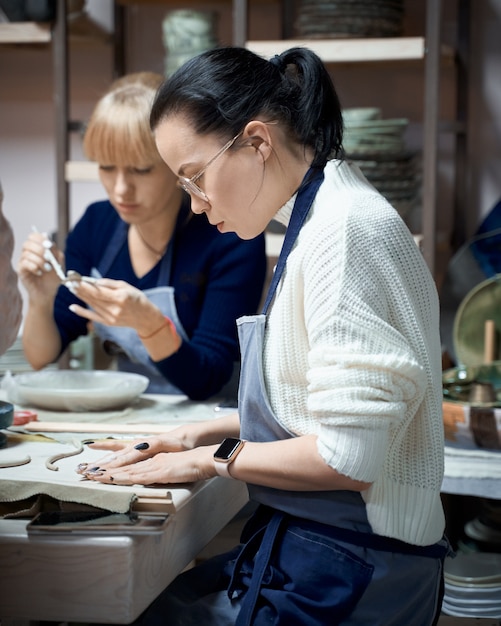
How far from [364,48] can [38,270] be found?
121 cm

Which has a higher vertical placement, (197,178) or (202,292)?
(197,178)

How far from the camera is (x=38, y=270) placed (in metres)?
2.21

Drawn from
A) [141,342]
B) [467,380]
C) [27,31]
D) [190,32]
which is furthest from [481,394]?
[27,31]

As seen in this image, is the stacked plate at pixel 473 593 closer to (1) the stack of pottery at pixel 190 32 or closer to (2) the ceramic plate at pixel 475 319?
(2) the ceramic plate at pixel 475 319

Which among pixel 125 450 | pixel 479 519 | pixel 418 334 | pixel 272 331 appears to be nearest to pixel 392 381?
pixel 418 334

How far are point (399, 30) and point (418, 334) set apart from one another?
71.5 inches

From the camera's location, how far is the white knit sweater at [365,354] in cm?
116

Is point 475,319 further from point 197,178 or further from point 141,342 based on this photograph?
point 197,178

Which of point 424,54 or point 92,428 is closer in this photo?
point 92,428

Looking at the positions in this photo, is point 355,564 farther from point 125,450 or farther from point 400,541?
point 125,450

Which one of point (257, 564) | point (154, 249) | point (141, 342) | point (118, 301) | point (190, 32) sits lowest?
point (257, 564)

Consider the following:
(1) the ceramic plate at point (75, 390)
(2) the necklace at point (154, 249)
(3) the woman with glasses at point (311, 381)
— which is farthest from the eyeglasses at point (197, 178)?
(2) the necklace at point (154, 249)

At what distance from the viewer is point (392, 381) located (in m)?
1.17

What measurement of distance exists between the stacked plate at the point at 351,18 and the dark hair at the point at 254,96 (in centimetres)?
145
